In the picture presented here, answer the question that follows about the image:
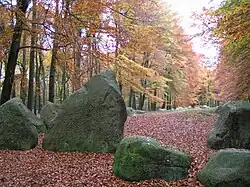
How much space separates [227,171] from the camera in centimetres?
616

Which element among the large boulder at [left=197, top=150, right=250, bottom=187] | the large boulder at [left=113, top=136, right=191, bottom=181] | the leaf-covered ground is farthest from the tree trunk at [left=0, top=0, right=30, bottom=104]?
the large boulder at [left=197, top=150, right=250, bottom=187]

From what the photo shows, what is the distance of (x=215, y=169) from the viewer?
20.7 feet

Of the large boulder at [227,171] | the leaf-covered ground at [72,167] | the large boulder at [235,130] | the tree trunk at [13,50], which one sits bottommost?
the leaf-covered ground at [72,167]

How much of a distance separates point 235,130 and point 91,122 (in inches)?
174

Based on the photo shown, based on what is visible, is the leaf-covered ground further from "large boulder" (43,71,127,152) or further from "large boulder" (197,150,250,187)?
"large boulder" (43,71,127,152)

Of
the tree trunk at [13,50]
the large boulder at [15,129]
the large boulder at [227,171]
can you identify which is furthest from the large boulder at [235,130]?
the tree trunk at [13,50]

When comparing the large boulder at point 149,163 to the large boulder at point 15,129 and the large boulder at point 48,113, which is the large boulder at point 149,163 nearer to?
the large boulder at point 15,129

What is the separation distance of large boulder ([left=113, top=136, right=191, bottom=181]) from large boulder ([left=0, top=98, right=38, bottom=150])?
4.50m

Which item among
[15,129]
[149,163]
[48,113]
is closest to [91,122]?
[15,129]

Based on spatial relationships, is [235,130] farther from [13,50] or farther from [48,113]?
[48,113]

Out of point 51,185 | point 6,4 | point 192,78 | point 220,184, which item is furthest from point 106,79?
point 192,78

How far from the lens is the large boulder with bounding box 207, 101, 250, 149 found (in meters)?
9.61

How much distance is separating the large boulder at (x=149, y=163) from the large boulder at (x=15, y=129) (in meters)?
4.50

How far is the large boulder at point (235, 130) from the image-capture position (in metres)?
9.61
